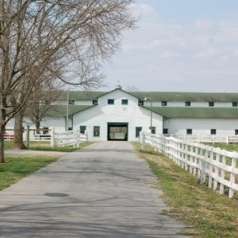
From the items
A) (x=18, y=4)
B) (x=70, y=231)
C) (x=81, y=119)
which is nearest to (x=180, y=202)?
(x=70, y=231)

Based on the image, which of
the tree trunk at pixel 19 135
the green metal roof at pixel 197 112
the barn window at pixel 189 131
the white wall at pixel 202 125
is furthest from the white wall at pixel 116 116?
the tree trunk at pixel 19 135

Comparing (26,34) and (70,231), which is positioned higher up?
(26,34)

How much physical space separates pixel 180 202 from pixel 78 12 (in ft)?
38.5

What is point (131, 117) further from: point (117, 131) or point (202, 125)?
point (117, 131)

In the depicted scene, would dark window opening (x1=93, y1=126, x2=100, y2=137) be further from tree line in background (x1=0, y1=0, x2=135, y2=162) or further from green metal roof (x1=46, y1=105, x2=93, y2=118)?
tree line in background (x1=0, y1=0, x2=135, y2=162)

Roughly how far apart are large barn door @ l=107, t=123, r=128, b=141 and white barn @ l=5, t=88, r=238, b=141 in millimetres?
170

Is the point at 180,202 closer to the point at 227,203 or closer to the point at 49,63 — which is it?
the point at 227,203

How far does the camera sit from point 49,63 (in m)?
23.6

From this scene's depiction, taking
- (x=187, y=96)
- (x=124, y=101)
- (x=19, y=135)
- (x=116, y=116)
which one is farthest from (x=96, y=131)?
(x=19, y=135)

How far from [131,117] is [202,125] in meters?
10.8

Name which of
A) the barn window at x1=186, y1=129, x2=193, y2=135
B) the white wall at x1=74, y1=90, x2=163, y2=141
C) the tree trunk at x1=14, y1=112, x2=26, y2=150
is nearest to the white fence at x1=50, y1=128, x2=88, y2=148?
the tree trunk at x1=14, y1=112, x2=26, y2=150

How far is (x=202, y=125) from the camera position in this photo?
88.0 m

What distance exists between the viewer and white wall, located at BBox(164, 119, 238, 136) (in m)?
87.8

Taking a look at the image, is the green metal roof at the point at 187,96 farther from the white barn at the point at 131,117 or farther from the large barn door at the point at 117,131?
the large barn door at the point at 117,131
